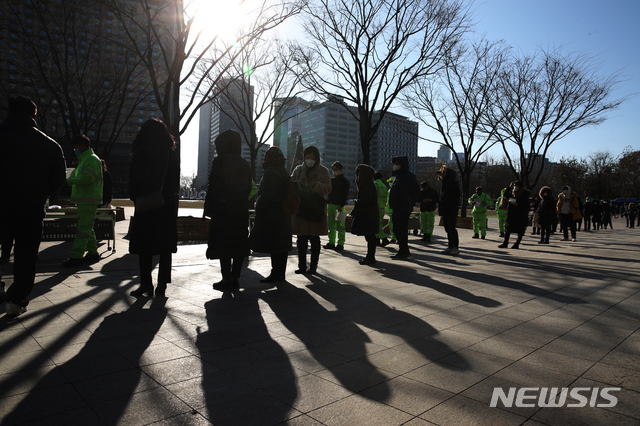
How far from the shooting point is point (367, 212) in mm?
7492

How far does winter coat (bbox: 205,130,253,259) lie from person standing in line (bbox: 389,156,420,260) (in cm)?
384

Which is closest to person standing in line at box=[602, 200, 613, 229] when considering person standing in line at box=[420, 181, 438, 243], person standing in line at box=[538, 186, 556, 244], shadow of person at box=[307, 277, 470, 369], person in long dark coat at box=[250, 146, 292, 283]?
person standing in line at box=[538, 186, 556, 244]

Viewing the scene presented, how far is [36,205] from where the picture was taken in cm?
395

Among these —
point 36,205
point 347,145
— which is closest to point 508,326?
point 36,205

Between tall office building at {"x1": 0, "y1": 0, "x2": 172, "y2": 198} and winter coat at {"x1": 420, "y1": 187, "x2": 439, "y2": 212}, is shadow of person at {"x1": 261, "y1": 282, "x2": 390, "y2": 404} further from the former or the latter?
tall office building at {"x1": 0, "y1": 0, "x2": 172, "y2": 198}

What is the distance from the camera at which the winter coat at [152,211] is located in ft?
15.2

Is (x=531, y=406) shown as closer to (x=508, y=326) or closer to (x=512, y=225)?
(x=508, y=326)

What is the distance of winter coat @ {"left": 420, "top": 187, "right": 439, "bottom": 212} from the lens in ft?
38.5

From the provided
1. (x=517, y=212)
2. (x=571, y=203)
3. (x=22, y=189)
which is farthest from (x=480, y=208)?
(x=22, y=189)

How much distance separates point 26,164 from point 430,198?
9.74 meters

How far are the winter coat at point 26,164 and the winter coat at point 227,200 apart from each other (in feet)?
5.25

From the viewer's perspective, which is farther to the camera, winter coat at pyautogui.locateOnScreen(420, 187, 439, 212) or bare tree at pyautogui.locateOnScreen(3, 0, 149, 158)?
bare tree at pyautogui.locateOnScreen(3, 0, 149, 158)

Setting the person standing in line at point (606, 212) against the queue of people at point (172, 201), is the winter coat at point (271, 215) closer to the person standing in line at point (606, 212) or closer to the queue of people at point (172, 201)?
the queue of people at point (172, 201)

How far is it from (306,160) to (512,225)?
24.3 feet
